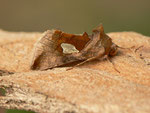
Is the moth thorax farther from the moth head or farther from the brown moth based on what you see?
the moth head

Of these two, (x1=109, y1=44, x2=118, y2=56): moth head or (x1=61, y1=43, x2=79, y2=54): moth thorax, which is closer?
(x1=61, y1=43, x2=79, y2=54): moth thorax

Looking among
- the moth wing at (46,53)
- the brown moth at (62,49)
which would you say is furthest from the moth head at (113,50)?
the moth wing at (46,53)

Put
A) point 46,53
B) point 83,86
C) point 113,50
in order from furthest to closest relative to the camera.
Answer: point 113,50, point 46,53, point 83,86

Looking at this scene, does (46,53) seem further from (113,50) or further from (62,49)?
(113,50)

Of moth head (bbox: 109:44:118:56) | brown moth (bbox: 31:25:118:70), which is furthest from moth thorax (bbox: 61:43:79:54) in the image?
moth head (bbox: 109:44:118:56)

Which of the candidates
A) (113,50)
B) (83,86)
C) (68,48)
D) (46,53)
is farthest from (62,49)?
(83,86)

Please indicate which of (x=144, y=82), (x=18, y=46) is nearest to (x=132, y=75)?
→ (x=144, y=82)
